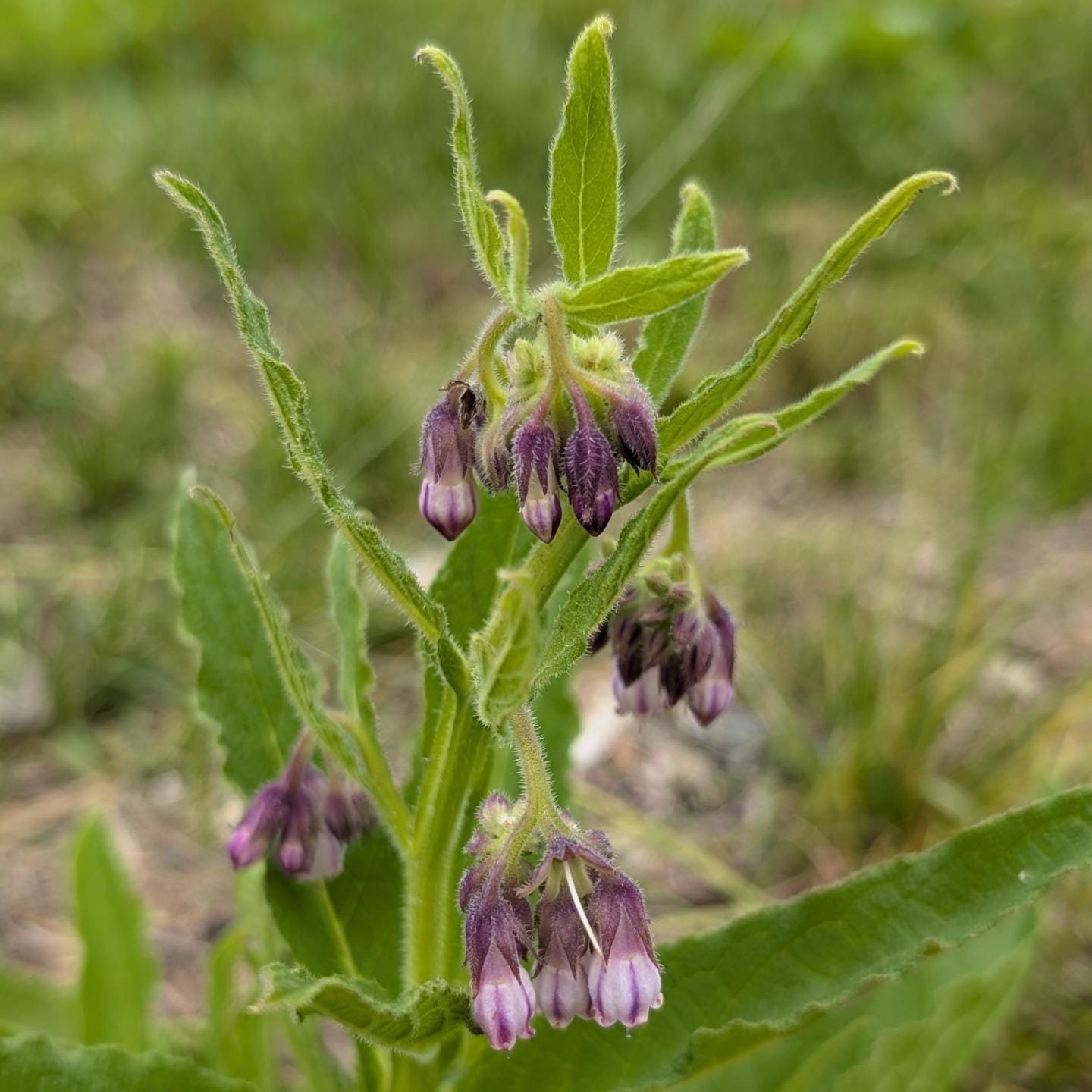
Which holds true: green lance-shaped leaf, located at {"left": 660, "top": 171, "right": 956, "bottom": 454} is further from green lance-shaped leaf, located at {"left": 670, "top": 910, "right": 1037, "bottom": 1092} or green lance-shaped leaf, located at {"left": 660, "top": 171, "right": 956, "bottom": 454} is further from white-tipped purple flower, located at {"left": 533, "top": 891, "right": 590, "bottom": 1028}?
green lance-shaped leaf, located at {"left": 670, "top": 910, "right": 1037, "bottom": 1092}

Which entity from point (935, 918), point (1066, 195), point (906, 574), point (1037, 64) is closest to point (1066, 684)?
point (906, 574)

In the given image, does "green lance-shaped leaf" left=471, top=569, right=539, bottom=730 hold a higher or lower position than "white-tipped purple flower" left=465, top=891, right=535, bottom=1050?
higher

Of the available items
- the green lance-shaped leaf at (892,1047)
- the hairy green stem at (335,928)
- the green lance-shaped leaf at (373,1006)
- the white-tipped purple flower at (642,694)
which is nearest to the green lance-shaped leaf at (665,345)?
the white-tipped purple flower at (642,694)

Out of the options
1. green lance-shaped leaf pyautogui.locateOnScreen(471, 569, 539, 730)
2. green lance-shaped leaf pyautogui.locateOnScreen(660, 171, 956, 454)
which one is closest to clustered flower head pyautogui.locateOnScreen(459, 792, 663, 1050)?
green lance-shaped leaf pyautogui.locateOnScreen(471, 569, 539, 730)

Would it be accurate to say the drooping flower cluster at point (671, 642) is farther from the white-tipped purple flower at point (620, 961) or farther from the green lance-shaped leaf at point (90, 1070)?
the green lance-shaped leaf at point (90, 1070)

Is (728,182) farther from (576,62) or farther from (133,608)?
(576,62)

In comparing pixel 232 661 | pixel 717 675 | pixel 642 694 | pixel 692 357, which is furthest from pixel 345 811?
pixel 692 357

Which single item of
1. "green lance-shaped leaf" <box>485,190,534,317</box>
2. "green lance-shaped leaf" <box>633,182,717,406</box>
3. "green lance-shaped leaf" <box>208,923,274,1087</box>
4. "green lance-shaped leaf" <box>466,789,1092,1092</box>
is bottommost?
"green lance-shaped leaf" <box>208,923,274,1087</box>
